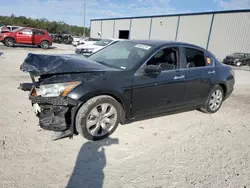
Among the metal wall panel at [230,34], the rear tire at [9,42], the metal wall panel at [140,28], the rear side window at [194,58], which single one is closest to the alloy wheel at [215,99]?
the rear side window at [194,58]

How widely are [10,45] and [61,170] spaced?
19182 millimetres

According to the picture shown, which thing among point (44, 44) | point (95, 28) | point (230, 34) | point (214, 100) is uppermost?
point (230, 34)

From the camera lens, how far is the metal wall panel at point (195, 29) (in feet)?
91.7

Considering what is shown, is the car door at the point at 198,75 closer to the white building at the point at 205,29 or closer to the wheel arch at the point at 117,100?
the wheel arch at the point at 117,100

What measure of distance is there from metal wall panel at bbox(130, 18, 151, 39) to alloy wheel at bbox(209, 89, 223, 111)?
108 ft

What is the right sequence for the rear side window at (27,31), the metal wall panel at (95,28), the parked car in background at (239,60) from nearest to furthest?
the rear side window at (27,31), the parked car in background at (239,60), the metal wall panel at (95,28)

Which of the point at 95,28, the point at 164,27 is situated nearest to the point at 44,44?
the point at 164,27

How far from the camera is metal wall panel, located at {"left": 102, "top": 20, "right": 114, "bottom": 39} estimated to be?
146 ft

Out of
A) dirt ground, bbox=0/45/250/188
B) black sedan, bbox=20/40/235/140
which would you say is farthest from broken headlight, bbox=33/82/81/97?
dirt ground, bbox=0/45/250/188

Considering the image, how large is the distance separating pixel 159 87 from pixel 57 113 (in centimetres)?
179

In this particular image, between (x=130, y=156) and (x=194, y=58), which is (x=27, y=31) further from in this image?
(x=130, y=156)

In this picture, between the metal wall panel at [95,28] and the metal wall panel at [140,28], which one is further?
the metal wall panel at [95,28]

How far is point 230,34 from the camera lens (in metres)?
25.9

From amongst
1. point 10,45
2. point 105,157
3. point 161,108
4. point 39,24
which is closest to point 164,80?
point 161,108
